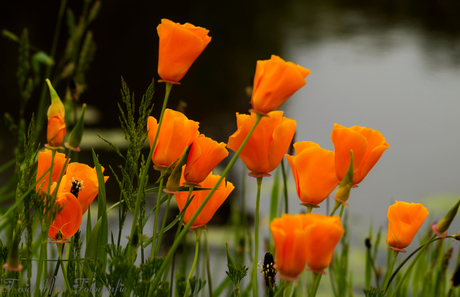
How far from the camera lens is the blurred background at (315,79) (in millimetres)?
2703

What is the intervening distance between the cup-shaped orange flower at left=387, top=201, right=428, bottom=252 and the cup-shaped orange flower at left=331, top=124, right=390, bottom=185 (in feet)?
0.18

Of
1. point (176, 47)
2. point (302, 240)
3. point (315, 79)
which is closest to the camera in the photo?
point (302, 240)

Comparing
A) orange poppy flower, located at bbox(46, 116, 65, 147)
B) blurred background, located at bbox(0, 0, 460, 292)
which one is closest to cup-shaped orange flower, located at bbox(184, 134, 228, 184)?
orange poppy flower, located at bbox(46, 116, 65, 147)

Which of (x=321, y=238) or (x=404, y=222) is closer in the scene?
(x=321, y=238)

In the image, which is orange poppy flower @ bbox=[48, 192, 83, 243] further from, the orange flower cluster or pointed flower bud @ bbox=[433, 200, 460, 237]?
pointed flower bud @ bbox=[433, 200, 460, 237]

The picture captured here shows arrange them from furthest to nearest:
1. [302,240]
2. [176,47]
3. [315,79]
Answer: [315,79]
[176,47]
[302,240]

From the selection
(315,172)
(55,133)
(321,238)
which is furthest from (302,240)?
(55,133)

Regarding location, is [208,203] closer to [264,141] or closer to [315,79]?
[264,141]

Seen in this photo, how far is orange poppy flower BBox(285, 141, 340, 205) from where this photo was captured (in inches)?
16.9

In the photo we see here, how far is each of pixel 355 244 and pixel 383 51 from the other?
12.8 feet

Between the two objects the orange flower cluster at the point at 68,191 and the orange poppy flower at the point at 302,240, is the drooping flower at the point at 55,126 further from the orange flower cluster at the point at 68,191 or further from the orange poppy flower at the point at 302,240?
the orange poppy flower at the point at 302,240

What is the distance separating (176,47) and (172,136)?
0.08 meters

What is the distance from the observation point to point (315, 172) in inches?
16.9

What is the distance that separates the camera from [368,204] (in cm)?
246
